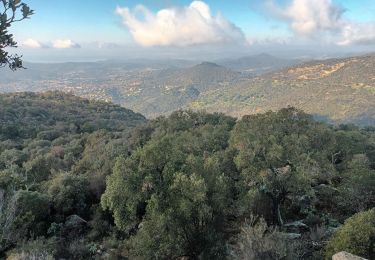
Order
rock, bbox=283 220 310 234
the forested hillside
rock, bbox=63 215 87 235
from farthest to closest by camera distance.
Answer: rock, bbox=63 215 87 235 < rock, bbox=283 220 310 234 < the forested hillside

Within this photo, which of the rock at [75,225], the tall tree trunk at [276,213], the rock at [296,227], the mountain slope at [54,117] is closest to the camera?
the rock at [296,227]

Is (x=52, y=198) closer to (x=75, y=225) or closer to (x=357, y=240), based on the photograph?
(x=75, y=225)

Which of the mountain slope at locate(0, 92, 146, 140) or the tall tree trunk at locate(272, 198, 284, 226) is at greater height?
the tall tree trunk at locate(272, 198, 284, 226)

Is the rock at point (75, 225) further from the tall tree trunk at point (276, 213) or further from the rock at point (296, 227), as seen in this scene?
the rock at point (296, 227)

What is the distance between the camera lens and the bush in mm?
15977

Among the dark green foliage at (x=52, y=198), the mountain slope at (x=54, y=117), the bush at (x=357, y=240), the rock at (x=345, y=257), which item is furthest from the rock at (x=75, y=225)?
the mountain slope at (x=54, y=117)

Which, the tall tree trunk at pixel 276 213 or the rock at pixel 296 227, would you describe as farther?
the tall tree trunk at pixel 276 213

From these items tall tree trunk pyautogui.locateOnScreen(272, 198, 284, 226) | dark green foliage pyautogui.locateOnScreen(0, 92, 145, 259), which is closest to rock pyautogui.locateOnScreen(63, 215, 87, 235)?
dark green foliage pyautogui.locateOnScreen(0, 92, 145, 259)

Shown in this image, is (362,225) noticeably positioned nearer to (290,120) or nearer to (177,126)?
(290,120)

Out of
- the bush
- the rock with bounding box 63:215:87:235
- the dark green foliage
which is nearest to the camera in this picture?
the bush

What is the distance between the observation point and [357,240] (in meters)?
16.1

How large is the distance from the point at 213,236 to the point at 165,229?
2197mm

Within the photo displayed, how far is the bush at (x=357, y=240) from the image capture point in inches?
629

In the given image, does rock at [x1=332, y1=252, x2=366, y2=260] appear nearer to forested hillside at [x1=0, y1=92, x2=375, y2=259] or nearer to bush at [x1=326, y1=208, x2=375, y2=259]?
forested hillside at [x1=0, y1=92, x2=375, y2=259]
